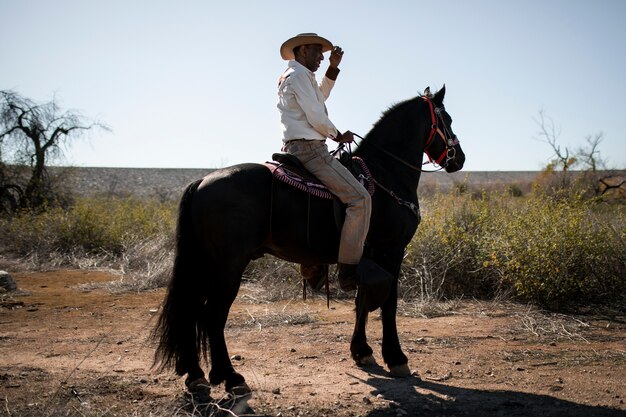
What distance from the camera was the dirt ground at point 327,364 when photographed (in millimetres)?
4602

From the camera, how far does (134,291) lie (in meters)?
10.5

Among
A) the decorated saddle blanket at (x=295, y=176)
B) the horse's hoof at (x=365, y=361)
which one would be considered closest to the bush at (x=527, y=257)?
the horse's hoof at (x=365, y=361)

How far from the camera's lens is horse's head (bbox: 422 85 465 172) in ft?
20.2

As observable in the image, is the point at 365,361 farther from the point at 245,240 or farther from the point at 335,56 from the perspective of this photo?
the point at 335,56

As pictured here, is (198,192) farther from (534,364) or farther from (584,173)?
(584,173)

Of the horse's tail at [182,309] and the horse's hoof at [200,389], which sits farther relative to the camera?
the horse's tail at [182,309]

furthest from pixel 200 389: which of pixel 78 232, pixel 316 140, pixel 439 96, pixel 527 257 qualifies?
pixel 78 232

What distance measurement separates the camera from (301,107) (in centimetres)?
526

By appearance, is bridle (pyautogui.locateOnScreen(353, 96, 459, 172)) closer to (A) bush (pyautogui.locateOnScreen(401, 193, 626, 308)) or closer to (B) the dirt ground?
(B) the dirt ground

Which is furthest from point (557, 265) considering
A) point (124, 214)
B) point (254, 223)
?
point (124, 214)

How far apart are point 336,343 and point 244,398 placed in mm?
2198

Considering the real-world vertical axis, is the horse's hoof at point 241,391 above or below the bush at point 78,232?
below

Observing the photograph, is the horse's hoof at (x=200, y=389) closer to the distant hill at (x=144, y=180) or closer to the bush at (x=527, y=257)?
the bush at (x=527, y=257)

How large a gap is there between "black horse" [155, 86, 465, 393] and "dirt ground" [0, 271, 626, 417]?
366mm
